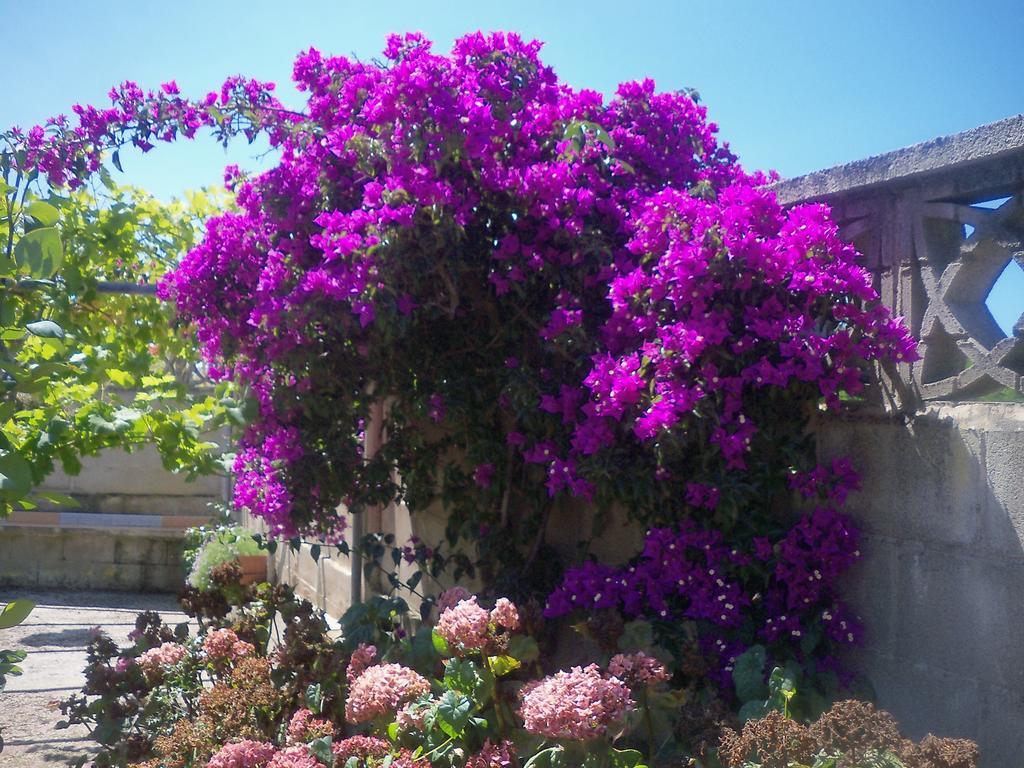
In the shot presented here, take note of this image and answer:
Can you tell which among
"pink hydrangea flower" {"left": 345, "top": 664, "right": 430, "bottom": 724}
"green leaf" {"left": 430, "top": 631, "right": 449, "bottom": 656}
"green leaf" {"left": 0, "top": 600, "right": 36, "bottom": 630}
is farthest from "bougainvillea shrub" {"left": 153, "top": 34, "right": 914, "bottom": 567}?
"green leaf" {"left": 0, "top": 600, "right": 36, "bottom": 630}

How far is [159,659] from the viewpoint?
3717 millimetres

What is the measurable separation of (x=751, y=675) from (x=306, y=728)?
1336 millimetres

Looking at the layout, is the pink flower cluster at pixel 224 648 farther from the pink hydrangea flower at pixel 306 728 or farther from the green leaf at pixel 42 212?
the green leaf at pixel 42 212

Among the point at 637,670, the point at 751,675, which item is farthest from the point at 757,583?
the point at 637,670

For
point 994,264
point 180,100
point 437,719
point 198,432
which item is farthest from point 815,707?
→ point 180,100

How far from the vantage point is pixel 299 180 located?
365cm

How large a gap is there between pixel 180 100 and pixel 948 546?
3.33 m

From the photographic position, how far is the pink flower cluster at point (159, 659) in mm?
3693

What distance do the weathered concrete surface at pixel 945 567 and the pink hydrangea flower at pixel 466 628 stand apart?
98 centimetres

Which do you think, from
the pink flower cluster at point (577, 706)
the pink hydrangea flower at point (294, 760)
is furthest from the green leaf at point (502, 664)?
the pink hydrangea flower at point (294, 760)

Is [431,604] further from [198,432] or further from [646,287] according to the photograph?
[646,287]

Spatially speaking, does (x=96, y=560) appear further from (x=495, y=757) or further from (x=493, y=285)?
(x=495, y=757)

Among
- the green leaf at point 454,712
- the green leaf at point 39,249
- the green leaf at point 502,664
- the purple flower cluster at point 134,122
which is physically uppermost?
the purple flower cluster at point 134,122

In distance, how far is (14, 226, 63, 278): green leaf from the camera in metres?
1.97
